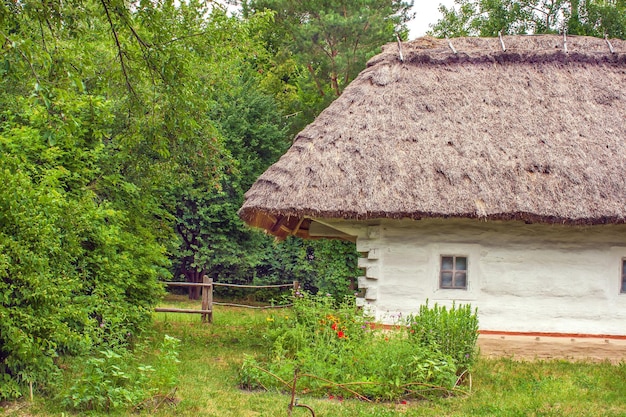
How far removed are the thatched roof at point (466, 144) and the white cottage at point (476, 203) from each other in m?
0.02

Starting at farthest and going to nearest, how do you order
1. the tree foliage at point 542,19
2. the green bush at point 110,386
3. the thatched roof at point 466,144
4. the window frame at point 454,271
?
the tree foliage at point 542,19
the window frame at point 454,271
the thatched roof at point 466,144
the green bush at point 110,386

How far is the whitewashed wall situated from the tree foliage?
11.2 metres

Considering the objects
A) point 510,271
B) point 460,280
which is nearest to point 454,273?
point 460,280

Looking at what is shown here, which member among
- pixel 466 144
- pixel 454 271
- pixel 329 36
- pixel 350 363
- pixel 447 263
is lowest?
pixel 350 363

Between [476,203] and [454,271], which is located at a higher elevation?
[476,203]

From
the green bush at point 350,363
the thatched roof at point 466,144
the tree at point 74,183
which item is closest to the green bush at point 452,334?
the green bush at point 350,363

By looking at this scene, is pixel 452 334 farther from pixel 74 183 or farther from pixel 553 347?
pixel 74 183

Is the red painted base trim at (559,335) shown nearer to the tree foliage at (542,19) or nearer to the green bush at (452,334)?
the green bush at (452,334)

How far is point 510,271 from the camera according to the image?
1010 cm

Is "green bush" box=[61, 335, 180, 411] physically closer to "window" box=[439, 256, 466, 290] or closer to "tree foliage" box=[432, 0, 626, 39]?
"window" box=[439, 256, 466, 290]

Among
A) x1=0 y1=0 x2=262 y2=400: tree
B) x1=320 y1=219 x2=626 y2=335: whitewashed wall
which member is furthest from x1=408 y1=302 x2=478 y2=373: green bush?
x1=0 y1=0 x2=262 y2=400: tree

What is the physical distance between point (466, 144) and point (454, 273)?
6.11ft

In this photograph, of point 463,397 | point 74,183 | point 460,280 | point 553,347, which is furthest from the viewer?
point 460,280

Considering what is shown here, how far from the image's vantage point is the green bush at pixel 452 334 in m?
8.22
